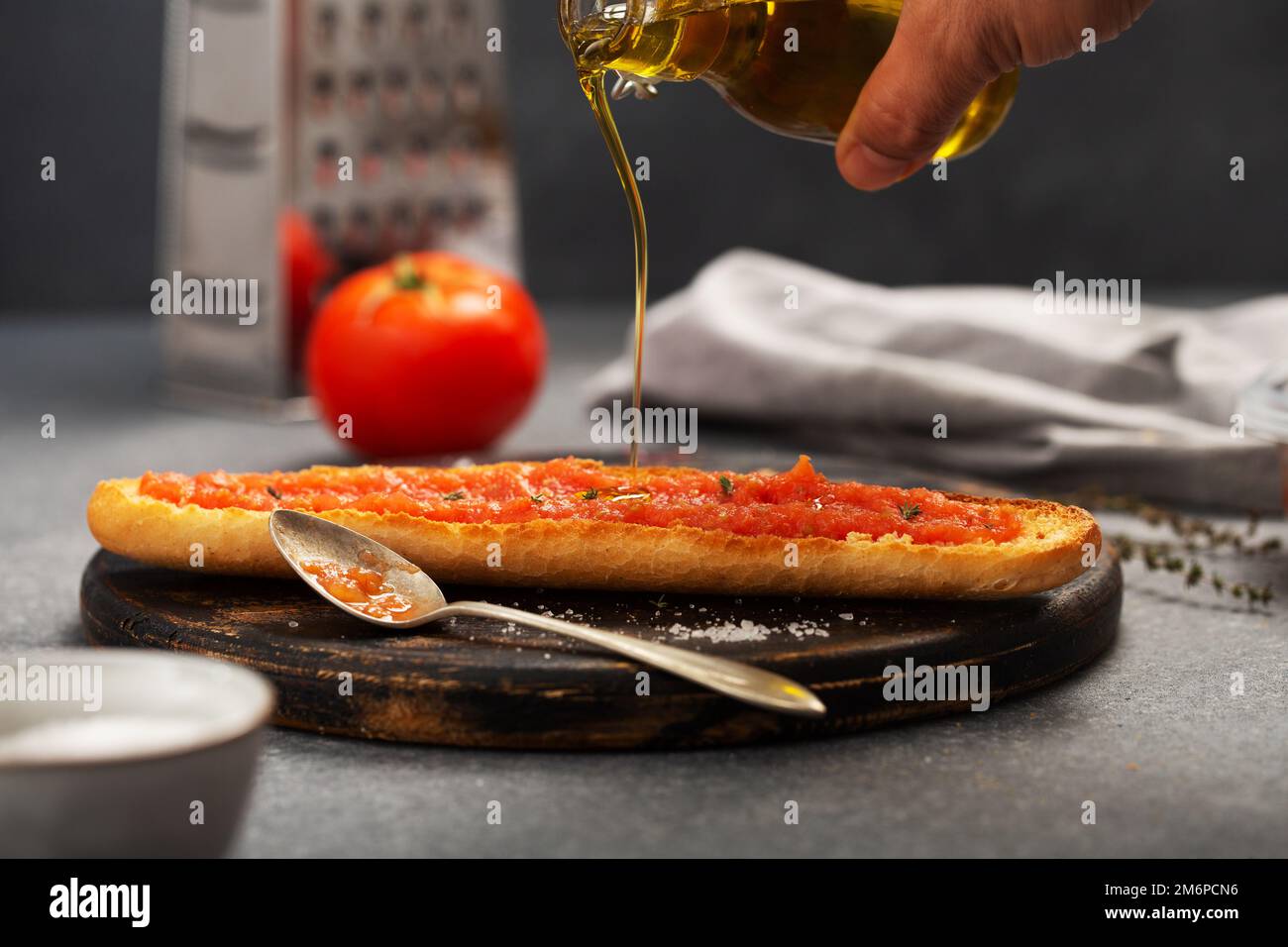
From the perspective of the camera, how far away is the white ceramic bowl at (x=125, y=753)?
3.86 feet

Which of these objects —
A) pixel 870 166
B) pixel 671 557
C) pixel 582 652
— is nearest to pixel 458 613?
pixel 582 652

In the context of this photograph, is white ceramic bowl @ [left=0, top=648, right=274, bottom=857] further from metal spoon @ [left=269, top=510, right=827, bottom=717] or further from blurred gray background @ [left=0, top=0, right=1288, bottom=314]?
blurred gray background @ [left=0, top=0, right=1288, bottom=314]

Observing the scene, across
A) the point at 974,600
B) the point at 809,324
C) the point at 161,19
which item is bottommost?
the point at 974,600

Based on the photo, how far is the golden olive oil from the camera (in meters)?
2.04

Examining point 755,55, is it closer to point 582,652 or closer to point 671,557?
point 671,557

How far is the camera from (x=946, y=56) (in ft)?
6.31

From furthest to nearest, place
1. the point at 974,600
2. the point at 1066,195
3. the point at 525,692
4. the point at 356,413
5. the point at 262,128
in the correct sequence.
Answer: the point at 1066,195, the point at 262,128, the point at 356,413, the point at 974,600, the point at 525,692

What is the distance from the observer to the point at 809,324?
3842 millimetres

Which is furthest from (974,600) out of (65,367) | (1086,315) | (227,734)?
(65,367)

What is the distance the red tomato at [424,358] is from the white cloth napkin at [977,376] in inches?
12.5

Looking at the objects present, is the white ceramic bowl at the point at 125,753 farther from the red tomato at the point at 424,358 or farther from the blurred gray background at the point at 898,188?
the blurred gray background at the point at 898,188

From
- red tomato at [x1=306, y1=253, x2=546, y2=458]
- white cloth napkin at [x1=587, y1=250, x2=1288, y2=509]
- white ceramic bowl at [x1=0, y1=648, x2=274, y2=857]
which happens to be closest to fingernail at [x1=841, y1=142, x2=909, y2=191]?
white cloth napkin at [x1=587, y1=250, x2=1288, y2=509]
